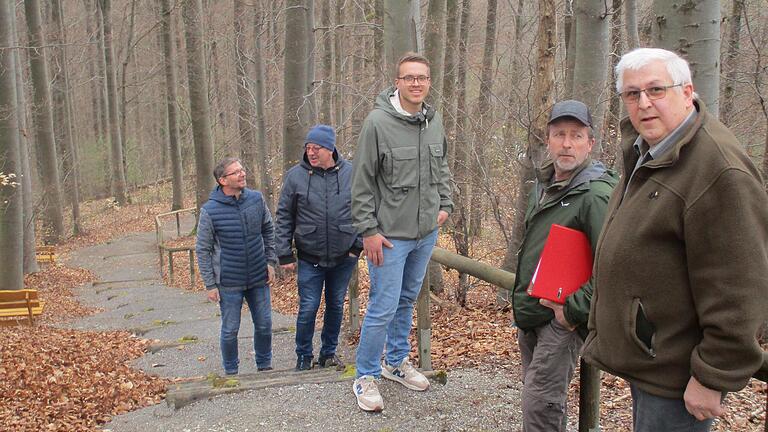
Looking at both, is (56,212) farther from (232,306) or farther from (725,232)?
(725,232)

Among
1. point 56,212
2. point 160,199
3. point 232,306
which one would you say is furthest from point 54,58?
point 232,306

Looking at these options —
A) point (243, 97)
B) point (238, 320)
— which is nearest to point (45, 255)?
point (243, 97)

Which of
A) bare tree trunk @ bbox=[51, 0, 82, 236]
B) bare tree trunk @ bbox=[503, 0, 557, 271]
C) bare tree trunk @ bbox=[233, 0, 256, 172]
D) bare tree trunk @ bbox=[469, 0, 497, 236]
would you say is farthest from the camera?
bare tree trunk @ bbox=[51, 0, 82, 236]

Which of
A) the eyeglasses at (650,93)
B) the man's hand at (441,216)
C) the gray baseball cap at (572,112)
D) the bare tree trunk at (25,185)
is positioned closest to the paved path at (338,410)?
the man's hand at (441,216)

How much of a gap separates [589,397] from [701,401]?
1314mm

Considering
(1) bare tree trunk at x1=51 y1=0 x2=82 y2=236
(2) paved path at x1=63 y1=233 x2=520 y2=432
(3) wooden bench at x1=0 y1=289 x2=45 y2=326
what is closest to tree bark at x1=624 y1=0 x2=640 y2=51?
(2) paved path at x1=63 y1=233 x2=520 y2=432

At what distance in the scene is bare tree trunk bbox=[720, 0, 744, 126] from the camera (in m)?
9.70

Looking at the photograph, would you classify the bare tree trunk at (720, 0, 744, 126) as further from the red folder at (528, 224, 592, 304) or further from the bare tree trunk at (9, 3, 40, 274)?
the bare tree trunk at (9, 3, 40, 274)

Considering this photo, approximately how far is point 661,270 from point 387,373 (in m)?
2.89

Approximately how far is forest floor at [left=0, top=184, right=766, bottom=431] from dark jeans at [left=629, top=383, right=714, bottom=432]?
196 centimetres

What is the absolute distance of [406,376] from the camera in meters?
4.74

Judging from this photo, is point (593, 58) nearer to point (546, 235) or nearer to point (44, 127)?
point (546, 235)

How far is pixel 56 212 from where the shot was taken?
73.0 feet

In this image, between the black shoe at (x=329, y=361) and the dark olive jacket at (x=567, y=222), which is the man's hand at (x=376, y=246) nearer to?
the dark olive jacket at (x=567, y=222)
